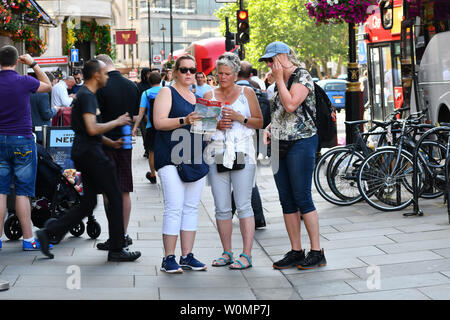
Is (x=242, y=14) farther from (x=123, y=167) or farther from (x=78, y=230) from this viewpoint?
(x=123, y=167)

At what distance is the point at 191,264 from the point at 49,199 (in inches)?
95.9

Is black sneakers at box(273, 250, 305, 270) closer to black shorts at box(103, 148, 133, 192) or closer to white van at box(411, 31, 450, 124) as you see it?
black shorts at box(103, 148, 133, 192)

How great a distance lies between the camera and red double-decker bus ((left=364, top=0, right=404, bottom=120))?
19.9m

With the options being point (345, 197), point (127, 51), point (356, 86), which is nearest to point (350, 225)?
point (345, 197)

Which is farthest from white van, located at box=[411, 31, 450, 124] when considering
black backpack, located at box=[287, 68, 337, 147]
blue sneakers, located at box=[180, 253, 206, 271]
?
blue sneakers, located at box=[180, 253, 206, 271]

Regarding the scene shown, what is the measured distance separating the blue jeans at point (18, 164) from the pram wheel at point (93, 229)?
85 cm

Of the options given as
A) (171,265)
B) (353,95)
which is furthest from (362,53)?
(171,265)

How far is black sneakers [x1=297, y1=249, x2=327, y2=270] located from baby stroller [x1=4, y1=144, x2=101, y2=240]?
8.62 feet

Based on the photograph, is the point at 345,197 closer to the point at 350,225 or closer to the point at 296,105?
the point at 350,225

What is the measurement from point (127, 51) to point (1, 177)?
107464 mm

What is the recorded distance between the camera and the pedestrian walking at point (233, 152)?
6926 millimetres

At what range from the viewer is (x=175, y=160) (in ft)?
22.3
